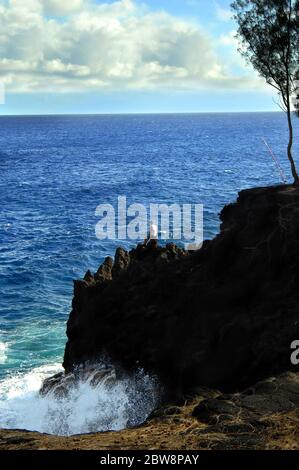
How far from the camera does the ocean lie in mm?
27984

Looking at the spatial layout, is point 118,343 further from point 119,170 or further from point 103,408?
point 119,170

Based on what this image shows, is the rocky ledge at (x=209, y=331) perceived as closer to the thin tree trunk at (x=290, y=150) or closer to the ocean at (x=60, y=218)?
the thin tree trunk at (x=290, y=150)

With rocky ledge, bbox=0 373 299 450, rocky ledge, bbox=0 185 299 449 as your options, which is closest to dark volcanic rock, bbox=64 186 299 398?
rocky ledge, bbox=0 185 299 449

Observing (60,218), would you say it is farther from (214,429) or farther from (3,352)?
(214,429)

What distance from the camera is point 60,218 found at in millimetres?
59469

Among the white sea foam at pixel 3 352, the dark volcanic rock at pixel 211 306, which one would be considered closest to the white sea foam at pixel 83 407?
the dark volcanic rock at pixel 211 306

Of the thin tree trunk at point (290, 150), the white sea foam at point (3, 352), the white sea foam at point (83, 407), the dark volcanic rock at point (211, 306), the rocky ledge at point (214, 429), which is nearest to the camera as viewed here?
the rocky ledge at point (214, 429)

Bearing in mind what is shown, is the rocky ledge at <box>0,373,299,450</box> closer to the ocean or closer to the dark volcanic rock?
the dark volcanic rock

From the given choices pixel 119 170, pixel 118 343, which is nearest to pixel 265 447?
pixel 118 343

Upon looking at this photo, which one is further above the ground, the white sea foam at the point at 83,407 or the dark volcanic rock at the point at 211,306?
the dark volcanic rock at the point at 211,306

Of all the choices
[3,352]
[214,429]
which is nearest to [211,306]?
[214,429]

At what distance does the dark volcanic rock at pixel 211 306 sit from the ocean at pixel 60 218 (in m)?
2.73

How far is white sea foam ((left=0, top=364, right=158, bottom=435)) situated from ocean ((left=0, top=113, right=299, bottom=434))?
0.07 metres

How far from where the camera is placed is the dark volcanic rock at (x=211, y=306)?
731 inches
